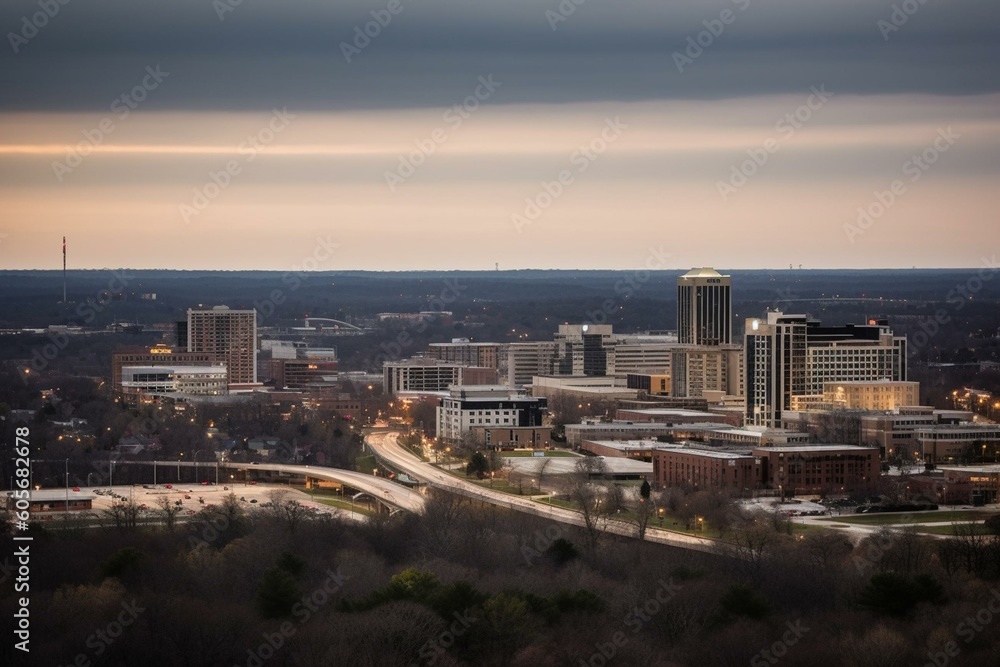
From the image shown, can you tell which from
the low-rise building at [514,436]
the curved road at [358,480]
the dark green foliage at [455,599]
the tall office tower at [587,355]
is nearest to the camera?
the dark green foliage at [455,599]

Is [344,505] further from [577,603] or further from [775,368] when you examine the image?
[577,603]

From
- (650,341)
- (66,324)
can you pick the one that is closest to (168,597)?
(650,341)

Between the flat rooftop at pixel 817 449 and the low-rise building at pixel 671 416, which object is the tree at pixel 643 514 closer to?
the flat rooftop at pixel 817 449

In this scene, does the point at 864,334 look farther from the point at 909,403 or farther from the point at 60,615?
the point at 60,615

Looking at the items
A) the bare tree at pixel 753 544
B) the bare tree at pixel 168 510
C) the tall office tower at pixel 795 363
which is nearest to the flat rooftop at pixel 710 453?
the bare tree at pixel 753 544

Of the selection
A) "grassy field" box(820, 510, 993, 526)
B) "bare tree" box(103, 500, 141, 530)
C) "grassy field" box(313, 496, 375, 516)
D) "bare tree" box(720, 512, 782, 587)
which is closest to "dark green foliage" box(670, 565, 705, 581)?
"bare tree" box(720, 512, 782, 587)
